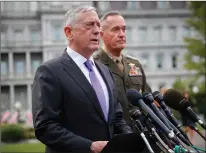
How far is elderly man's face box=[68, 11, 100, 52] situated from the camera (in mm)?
2121

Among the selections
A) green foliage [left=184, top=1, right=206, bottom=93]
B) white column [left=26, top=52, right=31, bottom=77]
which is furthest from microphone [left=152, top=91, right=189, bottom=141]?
white column [left=26, top=52, right=31, bottom=77]

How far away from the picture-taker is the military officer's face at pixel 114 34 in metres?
2.80

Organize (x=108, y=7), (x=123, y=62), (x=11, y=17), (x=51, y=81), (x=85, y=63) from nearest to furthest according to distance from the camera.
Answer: (x=51, y=81)
(x=85, y=63)
(x=123, y=62)
(x=108, y=7)
(x=11, y=17)

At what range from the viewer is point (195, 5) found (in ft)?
72.4

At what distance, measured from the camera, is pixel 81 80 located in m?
2.07

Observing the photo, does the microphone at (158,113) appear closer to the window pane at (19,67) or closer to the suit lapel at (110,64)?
the suit lapel at (110,64)

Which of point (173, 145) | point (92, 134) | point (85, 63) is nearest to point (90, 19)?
point (85, 63)

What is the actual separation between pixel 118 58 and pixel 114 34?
0.50ft

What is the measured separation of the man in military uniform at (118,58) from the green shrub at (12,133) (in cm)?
1107

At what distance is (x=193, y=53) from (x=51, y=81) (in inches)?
785

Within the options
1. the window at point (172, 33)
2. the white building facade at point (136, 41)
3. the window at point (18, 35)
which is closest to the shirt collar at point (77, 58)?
the white building facade at point (136, 41)

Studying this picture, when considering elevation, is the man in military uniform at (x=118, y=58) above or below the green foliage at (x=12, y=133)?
above

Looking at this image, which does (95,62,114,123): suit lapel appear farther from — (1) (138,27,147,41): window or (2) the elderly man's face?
(1) (138,27,147,41): window

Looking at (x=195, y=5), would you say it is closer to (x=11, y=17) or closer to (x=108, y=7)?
(x=108, y=7)
